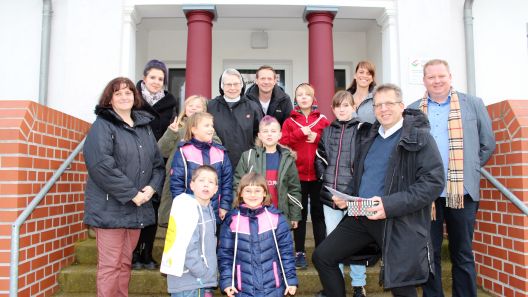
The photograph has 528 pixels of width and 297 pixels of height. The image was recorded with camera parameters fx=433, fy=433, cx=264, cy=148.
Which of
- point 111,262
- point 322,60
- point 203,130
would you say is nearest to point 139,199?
point 111,262

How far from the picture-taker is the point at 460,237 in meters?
2.96

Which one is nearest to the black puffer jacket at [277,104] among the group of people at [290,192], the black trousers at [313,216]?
the group of people at [290,192]

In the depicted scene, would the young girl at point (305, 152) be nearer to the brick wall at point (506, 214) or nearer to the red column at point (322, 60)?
the brick wall at point (506, 214)

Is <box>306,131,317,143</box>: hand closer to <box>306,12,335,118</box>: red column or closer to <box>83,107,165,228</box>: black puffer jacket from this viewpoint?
<box>83,107,165,228</box>: black puffer jacket

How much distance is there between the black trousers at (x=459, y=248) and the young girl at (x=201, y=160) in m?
1.48

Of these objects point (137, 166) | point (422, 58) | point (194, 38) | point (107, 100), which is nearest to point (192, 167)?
point (137, 166)

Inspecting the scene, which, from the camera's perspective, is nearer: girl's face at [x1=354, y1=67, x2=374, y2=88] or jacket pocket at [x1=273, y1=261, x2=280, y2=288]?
jacket pocket at [x1=273, y1=261, x2=280, y2=288]

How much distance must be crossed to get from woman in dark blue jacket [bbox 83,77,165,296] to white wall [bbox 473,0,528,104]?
4536mm

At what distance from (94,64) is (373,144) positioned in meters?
3.98

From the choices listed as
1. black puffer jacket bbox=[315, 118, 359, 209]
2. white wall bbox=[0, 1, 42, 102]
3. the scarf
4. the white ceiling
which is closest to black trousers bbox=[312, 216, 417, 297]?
black puffer jacket bbox=[315, 118, 359, 209]

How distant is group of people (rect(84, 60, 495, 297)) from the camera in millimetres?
2457

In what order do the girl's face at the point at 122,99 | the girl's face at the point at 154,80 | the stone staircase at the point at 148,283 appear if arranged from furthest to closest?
the girl's face at the point at 154,80
the stone staircase at the point at 148,283
the girl's face at the point at 122,99

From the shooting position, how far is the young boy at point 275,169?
336 centimetres

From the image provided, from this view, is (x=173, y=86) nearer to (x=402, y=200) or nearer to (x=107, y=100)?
(x=107, y=100)
